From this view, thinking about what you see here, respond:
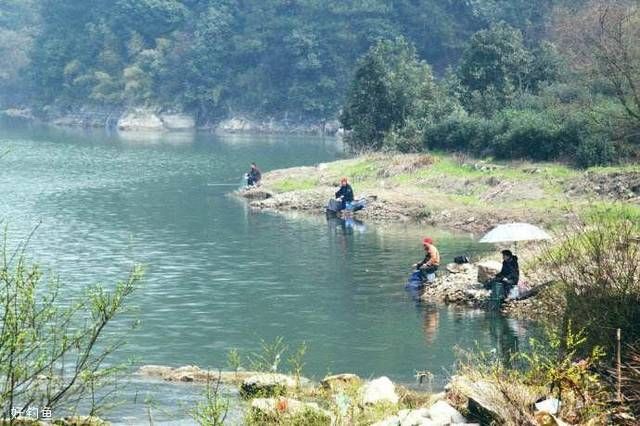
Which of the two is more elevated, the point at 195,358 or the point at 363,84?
the point at 363,84

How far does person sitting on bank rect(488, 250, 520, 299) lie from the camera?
1164 inches

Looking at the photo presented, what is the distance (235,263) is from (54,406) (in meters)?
25.9

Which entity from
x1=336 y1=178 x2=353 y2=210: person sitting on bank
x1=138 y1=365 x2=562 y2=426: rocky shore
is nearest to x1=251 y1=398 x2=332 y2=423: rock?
x1=138 y1=365 x2=562 y2=426: rocky shore

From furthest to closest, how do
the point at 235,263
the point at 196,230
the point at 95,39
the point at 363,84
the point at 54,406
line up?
the point at 95,39, the point at 363,84, the point at 196,230, the point at 235,263, the point at 54,406

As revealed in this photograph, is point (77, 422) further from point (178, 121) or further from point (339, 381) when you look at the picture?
point (178, 121)

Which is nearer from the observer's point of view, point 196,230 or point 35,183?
point 196,230

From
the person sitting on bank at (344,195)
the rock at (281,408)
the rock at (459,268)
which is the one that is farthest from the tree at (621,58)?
the rock at (281,408)

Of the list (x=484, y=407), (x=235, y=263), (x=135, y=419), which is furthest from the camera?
(x=235, y=263)

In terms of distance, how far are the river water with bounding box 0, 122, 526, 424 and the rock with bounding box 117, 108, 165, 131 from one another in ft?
246

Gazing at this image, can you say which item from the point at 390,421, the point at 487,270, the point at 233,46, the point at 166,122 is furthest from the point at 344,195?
the point at 166,122

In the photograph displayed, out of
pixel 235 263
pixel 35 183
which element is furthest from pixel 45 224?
pixel 35 183

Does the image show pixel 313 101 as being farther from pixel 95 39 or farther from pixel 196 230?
pixel 196 230

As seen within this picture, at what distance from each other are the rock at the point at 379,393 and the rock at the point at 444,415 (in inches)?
78.7

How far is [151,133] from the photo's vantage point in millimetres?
141375
